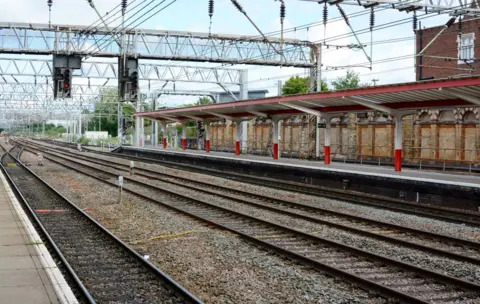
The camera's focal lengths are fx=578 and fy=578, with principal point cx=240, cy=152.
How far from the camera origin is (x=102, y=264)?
9.58 metres

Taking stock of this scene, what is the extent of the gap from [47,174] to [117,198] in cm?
1216

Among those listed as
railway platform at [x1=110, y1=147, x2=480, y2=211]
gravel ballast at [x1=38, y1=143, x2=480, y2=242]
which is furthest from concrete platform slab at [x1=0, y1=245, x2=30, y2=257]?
railway platform at [x1=110, y1=147, x2=480, y2=211]

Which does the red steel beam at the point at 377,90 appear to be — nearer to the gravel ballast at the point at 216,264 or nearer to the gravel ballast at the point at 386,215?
the gravel ballast at the point at 386,215

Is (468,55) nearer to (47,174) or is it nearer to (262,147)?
(262,147)

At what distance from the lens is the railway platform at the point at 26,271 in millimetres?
6551

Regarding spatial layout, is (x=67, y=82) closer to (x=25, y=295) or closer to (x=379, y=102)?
(x=379, y=102)

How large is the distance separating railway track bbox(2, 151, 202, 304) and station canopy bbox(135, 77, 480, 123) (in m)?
11.1

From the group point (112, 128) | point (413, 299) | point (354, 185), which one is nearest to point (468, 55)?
point (354, 185)

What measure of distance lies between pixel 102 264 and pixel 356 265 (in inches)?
165

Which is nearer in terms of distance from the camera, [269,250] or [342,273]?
[342,273]

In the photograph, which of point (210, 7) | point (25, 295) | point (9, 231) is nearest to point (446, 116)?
point (210, 7)

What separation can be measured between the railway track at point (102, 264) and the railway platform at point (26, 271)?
1.42ft

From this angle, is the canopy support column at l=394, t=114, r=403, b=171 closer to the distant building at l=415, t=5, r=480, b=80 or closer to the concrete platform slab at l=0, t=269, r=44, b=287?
the distant building at l=415, t=5, r=480, b=80

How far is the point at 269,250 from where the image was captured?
10.6 meters
